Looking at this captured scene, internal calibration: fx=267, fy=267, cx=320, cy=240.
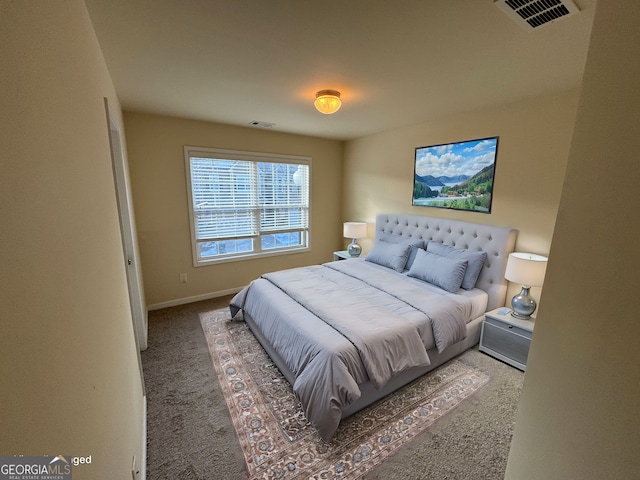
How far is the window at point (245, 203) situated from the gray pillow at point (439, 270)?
2118mm

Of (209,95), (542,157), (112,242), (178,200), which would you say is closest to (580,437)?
(112,242)

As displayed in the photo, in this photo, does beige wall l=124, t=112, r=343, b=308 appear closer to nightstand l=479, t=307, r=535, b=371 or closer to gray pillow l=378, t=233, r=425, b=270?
gray pillow l=378, t=233, r=425, b=270

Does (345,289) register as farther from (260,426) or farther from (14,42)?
(14,42)

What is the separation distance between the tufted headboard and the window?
1946 mm

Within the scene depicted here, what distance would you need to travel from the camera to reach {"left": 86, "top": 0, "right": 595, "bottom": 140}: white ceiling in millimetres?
1306

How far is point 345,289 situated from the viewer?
279 centimetres

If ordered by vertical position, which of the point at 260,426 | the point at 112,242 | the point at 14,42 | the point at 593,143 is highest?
the point at 14,42

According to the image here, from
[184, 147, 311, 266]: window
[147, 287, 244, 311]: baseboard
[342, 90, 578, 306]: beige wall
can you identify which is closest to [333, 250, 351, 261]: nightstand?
[184, 147, 311, 266]: window

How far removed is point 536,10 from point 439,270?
2.19 metres

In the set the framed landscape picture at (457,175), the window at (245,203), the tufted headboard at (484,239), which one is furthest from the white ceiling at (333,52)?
the tufted headboard at (484,239)

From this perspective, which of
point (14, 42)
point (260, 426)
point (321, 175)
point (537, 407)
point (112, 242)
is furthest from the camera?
point (321, 175)

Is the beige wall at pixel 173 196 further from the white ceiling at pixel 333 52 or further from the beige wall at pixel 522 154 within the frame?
the beige wall at pixel 522 154

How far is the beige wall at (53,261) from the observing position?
1.44 ft

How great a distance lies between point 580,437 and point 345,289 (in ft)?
7.00
